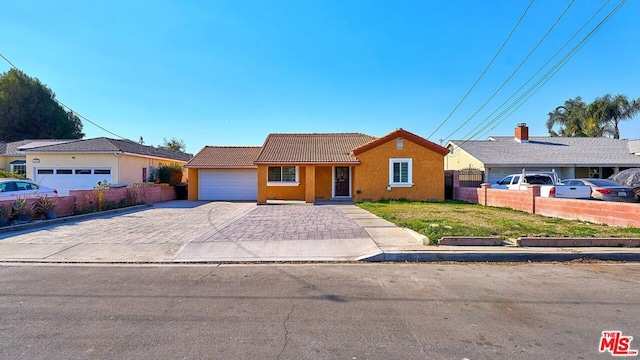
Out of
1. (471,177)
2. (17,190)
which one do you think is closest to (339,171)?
(471,177)

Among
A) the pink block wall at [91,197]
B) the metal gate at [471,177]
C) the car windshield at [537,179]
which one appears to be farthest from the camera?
the metal gate at [471,177]

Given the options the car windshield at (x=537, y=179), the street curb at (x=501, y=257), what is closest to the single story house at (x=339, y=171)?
the car windshield at (x=537, y=179)

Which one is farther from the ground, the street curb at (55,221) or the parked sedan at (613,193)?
the parked sedan at (613,193)

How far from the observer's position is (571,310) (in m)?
4.43

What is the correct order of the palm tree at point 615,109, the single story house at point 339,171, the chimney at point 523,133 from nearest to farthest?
the single story house at point 339,171 < the chimney at point 523,133 < the palm tree at point 615,109

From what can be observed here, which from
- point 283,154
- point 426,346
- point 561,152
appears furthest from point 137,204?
point 561,152

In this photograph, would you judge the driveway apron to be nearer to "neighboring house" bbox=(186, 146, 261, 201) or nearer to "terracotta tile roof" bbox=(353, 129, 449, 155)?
"terracotta tile roof" bbox=(353, 129, 449, 155)

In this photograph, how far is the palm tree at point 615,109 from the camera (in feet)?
126

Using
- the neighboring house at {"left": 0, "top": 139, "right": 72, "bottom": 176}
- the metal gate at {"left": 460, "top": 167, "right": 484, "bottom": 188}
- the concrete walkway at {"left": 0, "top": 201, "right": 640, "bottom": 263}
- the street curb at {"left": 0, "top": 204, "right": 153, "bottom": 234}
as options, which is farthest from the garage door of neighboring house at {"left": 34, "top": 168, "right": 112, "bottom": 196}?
the metal gate at {"left": 460, "top": 167, "right": 484, "bottom": 188}

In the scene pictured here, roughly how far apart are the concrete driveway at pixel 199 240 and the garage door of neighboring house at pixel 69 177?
35.7ft

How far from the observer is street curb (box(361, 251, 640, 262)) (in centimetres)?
716

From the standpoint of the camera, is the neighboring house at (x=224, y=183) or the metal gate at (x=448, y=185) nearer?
the metal gate at (x=448, y=185)

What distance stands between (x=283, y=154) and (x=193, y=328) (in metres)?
17.6

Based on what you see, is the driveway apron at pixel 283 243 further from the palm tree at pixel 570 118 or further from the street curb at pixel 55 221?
the palm tree at pixel 570 118
